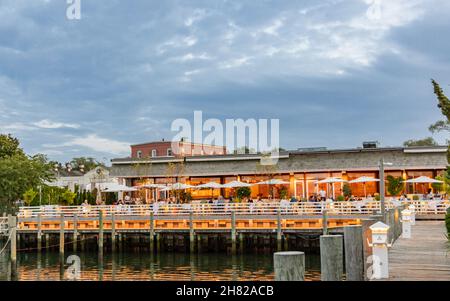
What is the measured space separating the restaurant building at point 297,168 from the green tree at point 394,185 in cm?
271

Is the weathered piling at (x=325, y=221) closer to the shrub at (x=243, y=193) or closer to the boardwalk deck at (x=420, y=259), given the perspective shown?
the boardwalk deck at (x=420, y=259)

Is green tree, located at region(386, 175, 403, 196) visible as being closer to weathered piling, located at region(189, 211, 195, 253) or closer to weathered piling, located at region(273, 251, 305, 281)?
weathered piling, located at region(189, 211, 195, 253)

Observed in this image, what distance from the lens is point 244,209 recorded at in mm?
33688

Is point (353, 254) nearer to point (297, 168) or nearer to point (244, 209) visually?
point (244, 209)

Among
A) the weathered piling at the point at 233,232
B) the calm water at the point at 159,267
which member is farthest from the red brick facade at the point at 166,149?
the weathered piling at the point at 233,232

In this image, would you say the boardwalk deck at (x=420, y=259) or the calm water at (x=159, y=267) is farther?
the calm water at (x=159, y=267)

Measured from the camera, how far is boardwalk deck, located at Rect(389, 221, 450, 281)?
1098cm

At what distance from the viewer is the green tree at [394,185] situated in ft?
146

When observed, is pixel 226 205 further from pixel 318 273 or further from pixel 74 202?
pixel 74 202

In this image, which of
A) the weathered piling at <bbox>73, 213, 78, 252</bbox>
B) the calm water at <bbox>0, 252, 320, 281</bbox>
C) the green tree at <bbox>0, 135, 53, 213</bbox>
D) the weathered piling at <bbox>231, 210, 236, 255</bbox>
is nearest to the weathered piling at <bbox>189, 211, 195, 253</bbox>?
the calm water at <bbox>0, 252, 320, 281</bbox>

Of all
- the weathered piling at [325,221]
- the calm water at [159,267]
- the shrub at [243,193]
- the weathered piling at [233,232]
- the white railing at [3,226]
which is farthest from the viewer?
the shrub at [243,193]

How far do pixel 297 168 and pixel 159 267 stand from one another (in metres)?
25.2

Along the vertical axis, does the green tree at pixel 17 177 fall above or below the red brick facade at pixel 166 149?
below

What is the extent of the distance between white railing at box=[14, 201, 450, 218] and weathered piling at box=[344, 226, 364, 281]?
19.1 m
